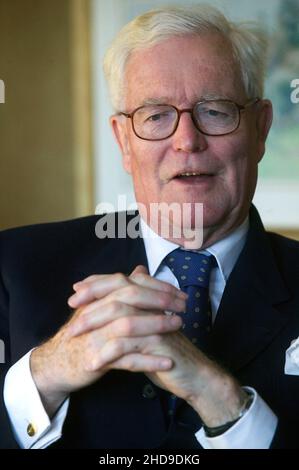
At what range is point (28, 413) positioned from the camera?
3.49 ft

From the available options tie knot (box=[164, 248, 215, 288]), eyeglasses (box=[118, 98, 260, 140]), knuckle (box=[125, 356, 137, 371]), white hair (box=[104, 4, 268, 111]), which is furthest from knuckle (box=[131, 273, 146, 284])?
white hair (box=[104, 4, 268, 111])

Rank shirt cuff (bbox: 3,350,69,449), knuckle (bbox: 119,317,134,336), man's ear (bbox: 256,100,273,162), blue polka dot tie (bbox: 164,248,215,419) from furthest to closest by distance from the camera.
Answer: man's ear (bbox: 256,100,273,162), blue polka dot tie (bbox: 164,248,215,419), shirt cuff (bbox: 3,350,69,449), knuckle (bbox: 119,317,134,336)

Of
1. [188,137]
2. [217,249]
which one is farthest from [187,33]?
[217,249]

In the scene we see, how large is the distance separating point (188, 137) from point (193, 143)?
13mm

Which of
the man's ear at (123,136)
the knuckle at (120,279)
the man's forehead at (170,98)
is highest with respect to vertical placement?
the man's forehead at (170,98)

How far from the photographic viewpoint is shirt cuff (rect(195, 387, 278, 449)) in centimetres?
98

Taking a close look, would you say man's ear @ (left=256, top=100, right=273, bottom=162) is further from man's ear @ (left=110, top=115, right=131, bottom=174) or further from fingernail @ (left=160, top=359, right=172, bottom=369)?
fingernail @ (left=160, top=359, right=172, bottom=369)

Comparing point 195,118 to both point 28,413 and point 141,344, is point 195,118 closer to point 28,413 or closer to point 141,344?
point 141,344

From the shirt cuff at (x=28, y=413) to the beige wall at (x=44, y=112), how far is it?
1107 mm

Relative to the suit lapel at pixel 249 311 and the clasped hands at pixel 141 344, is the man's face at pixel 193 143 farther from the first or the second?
the clasped hands at pixel 141 344

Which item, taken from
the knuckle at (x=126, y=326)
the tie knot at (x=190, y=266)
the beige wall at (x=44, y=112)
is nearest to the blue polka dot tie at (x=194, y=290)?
the tie knot at (x=190, y=266)

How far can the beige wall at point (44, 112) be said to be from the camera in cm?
211

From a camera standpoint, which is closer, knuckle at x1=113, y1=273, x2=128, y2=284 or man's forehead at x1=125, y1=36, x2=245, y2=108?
knuckle at x1=113, y1=273, x2=128, y2=284

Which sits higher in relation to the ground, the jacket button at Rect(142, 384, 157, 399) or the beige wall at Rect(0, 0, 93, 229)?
the beige wall at Rect(0, 0, 93, 229)
